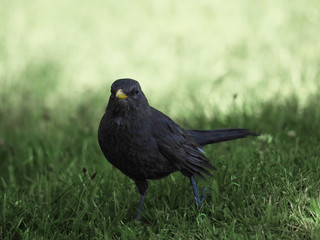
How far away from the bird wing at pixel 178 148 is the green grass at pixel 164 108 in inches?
6.6

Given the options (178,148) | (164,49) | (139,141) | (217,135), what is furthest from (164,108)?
(139,141)

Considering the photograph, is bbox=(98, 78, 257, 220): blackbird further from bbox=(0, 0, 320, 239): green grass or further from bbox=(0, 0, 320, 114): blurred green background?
bbox=(0, 0, 320, 114): blurred green background

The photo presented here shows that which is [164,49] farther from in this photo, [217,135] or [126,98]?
[126,98]

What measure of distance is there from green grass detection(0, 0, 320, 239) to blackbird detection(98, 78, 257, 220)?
0.25 m

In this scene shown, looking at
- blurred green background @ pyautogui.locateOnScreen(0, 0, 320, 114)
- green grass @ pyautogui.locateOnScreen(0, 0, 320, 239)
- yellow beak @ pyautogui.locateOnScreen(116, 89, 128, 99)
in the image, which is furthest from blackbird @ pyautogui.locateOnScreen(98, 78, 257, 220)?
blurred green background @ pyautogui.locateOnScreen(0, 0, 320, 114)

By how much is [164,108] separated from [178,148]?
2373 millimetres

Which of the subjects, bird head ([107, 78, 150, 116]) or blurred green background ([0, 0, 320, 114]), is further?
blurred green background ([0, 0, 320, 114])

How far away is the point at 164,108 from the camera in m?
5.68

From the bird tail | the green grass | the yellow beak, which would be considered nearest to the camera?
the yellow beak

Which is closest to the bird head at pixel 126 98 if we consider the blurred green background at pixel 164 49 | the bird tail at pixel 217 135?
the bird tail at pixel 217 135

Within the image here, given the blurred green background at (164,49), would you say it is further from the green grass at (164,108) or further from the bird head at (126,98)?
the bird head at (126,98)

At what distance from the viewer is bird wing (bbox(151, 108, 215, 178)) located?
326 centimetres

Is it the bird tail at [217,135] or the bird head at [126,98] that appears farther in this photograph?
the bird tail at [217,135]

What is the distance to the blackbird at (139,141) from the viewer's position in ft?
10.2
